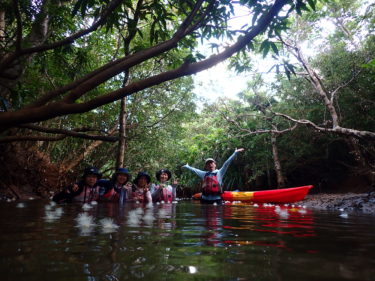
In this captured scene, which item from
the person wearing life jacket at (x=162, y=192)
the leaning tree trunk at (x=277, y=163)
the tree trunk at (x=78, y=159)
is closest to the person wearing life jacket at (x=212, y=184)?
the person wearing life jacket at (x=162, y=192)

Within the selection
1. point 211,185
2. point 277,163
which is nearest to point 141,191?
point 211,185

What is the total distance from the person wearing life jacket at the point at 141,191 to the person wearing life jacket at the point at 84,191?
3.07 feet

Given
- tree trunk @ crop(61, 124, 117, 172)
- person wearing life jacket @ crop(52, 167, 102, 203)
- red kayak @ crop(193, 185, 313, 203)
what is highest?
tree trunk @ crop(61, 124, 117, 172)

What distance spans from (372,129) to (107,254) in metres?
14.0

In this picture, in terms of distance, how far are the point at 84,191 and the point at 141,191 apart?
5.07 ft

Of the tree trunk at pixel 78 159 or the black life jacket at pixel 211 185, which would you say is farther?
the tree trunk at pixel 78 159

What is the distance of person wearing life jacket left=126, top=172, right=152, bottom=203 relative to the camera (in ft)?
25.7

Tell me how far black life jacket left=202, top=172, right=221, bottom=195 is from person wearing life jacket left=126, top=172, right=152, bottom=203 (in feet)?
8.30

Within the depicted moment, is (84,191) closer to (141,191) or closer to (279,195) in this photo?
(141,191)

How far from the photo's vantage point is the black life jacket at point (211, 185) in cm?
986

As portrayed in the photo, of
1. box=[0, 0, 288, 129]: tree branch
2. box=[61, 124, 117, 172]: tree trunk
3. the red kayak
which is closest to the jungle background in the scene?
box=[61, 124, 117, 172]: tree trunk

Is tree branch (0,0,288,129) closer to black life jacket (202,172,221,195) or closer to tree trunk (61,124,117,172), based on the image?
black life jacket (202,172,221,195)

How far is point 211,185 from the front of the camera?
32.6 feet

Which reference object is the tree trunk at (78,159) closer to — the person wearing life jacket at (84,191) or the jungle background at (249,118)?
the jungle background at (249,118)
